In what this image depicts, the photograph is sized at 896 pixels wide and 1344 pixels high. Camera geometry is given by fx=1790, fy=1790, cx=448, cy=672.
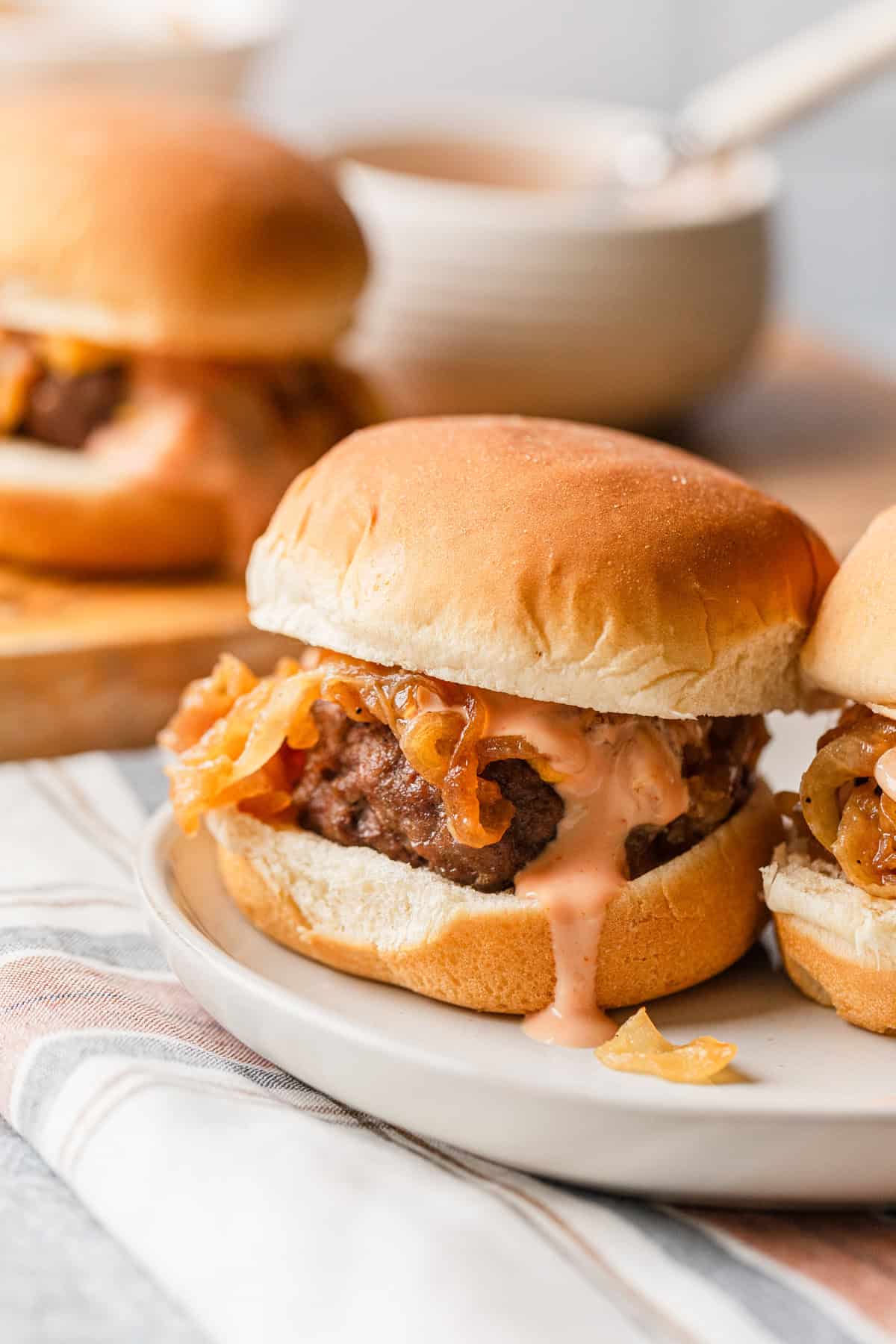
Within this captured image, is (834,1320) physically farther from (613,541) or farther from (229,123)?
(229,123)

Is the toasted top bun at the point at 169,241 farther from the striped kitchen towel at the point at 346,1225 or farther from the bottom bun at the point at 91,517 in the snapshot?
the striped kitchen towel at the point at 346,1225

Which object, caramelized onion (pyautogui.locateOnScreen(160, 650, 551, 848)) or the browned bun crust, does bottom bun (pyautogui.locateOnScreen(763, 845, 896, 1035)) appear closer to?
the browned bun crust

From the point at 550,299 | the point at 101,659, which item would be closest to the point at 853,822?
the point at 101,659

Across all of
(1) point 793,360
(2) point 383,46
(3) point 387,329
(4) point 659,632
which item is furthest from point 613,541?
(2) point 383,46

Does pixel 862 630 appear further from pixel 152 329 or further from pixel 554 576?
pixel 152 329

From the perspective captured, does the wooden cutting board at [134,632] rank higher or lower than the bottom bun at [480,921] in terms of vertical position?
lower

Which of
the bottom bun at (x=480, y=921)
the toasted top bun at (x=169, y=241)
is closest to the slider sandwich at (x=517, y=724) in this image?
the bottom bun at (x=480, y=921)
